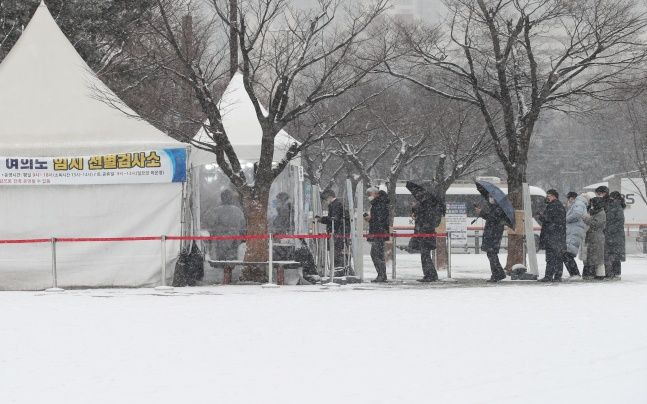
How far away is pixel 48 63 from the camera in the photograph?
19484mm

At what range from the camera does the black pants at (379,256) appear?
19203mm

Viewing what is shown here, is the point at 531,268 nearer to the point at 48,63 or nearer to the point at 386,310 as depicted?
the point at 386,310

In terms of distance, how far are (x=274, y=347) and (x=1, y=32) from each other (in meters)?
22.7

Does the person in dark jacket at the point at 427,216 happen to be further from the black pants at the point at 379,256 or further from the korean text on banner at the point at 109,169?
the korean text on banner at the point at 109,169

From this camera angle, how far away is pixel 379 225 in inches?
760

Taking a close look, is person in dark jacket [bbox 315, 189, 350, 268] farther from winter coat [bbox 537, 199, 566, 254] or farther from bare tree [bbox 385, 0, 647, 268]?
bare tree [bbox 385, 0, 647, 268]

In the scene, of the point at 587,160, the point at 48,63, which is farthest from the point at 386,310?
the point at 587,160

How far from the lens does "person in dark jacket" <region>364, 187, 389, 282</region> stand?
1923 cm

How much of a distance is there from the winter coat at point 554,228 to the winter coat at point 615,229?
1.12 meters

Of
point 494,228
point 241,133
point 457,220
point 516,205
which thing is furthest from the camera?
point 457,220

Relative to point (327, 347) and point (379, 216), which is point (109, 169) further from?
point (327, 347)

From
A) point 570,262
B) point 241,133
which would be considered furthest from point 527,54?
point 241,133

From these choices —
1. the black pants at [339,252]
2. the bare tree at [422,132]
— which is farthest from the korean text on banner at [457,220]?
the black pants at [339,252]

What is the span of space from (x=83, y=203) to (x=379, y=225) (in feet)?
16.6
